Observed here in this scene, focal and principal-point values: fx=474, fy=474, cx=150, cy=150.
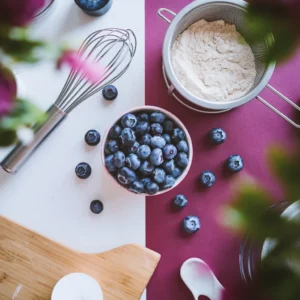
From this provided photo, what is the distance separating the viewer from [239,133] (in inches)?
31.5

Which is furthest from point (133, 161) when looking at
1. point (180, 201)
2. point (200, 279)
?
point (200, 279)

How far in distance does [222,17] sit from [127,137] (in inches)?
9.4

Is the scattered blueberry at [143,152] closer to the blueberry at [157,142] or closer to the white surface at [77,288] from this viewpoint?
the blueberry at [157,142]

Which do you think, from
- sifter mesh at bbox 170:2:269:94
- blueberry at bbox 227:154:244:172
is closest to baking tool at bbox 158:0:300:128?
sifter mesh at bbox 170:2:269:94

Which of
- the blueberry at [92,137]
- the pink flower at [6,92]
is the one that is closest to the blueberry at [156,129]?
the blueberry at [92,137]

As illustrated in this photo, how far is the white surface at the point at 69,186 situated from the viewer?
78cm

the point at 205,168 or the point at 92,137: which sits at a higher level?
the point at 92,137

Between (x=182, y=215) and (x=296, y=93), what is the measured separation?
0.28 metres

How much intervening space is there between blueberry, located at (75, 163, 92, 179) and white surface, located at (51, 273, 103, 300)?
0.15 meters

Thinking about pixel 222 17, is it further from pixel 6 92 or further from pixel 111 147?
pixel 6 92

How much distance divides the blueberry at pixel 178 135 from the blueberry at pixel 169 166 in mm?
33

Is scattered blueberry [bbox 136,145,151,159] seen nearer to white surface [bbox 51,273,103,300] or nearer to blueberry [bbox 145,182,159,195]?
blueberry [bbox 145,182,159,195]

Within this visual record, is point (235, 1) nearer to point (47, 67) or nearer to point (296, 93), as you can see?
point (296, 93)

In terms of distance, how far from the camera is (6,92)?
0.82 ft
